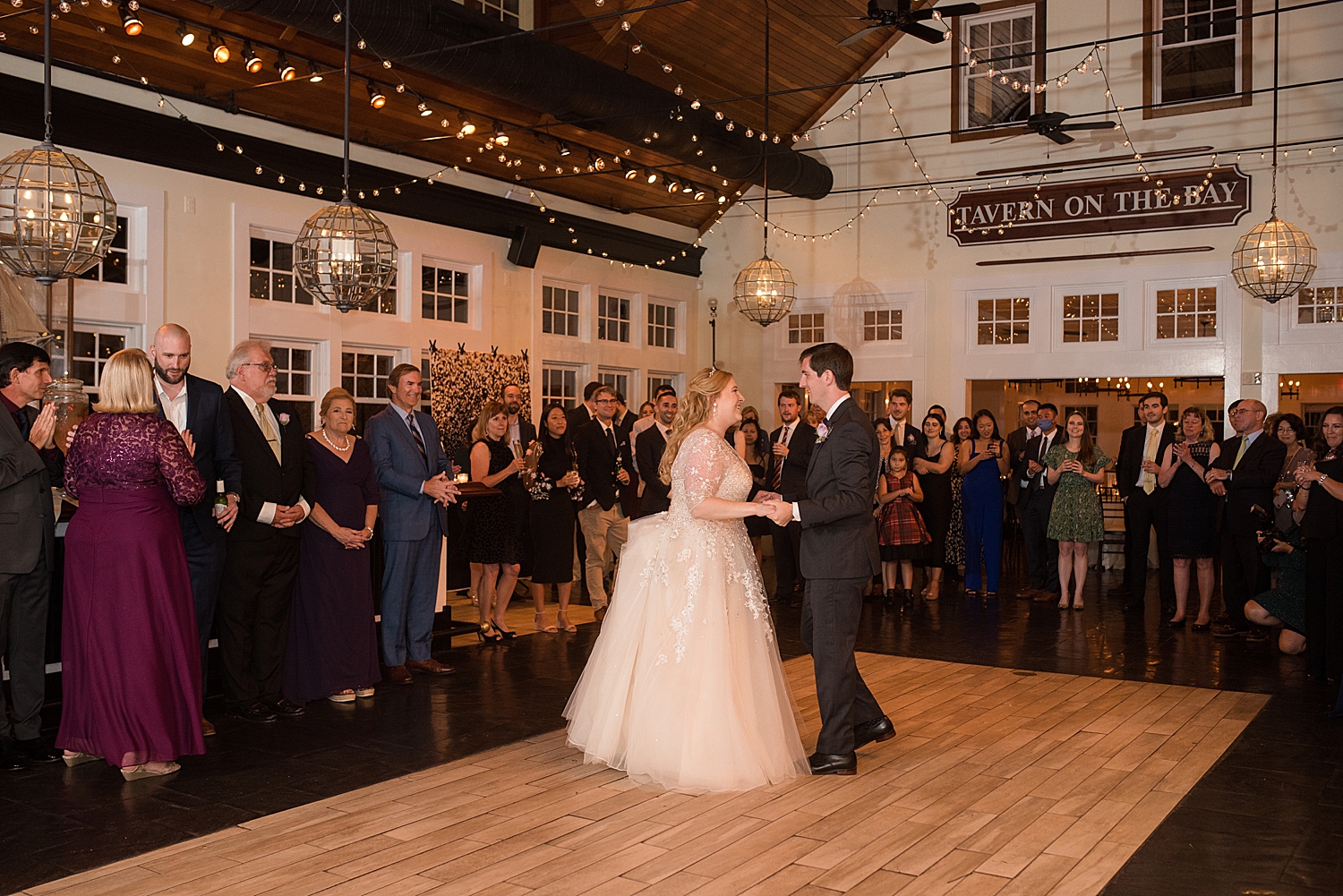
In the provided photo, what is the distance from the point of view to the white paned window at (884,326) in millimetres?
13016

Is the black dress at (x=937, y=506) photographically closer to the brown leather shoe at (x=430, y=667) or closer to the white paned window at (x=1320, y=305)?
the white paned window at (x=1320, y=305)

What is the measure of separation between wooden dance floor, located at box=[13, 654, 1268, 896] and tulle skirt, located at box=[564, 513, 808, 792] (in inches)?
4.9

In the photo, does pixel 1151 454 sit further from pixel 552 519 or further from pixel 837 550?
pixel 837 550

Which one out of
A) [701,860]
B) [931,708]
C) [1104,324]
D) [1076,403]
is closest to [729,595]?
[701,860]

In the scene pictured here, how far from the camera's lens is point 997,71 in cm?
1255

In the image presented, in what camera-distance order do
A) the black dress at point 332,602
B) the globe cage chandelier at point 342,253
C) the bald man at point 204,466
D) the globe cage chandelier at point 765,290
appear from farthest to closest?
the globe cage chandelier at point 765,290, the black dress at point 332,602, the globe cage chandelier at point 342,253, the bald man at point 204,466

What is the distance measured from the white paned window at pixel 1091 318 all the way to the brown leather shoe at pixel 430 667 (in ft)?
27.2

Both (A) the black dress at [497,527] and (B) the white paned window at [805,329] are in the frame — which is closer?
(A) the black dress at [497,527]

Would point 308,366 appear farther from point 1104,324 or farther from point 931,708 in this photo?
point 1104,324

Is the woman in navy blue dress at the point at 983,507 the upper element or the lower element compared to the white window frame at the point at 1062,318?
lower

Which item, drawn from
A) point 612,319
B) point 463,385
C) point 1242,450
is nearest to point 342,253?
point 463,385

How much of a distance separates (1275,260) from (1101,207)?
11.6 ft

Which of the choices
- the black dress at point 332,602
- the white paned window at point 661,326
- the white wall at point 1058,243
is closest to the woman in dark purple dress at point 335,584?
the black dress at point 332,602

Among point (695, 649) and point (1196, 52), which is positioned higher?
point (1196, 52)
